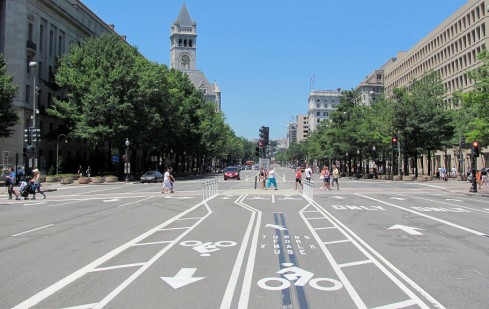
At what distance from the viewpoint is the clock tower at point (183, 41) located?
19130 centimetres

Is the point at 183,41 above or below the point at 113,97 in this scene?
above

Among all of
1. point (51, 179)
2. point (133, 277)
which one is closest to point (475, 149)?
point (133, 277)

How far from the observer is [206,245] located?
1148 cm

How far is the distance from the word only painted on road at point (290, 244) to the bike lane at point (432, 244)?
145 cm

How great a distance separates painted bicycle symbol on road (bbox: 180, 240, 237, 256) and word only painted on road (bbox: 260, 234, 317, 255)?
836mm

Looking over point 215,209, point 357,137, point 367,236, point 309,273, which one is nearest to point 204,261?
point 309,273

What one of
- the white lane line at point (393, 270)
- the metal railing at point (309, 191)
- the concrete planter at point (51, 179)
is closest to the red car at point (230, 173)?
the concrete planter at point (51, 179)

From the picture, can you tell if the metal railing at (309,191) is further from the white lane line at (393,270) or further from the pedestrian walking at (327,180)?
the white lane line at (393,270)

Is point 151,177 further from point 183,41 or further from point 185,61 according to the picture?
point 185,61

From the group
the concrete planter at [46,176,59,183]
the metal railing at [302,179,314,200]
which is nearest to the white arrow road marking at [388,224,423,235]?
the metal railing at [302,179,314,200]

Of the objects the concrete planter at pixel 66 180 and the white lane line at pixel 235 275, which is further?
the concrete planter at pixel 66 180

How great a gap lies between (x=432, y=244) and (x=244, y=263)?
200 inches

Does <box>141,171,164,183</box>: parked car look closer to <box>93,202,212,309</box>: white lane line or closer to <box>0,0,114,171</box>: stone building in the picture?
<box>0,0,114,171</box>: stone building

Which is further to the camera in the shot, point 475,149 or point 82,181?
point 82,181
